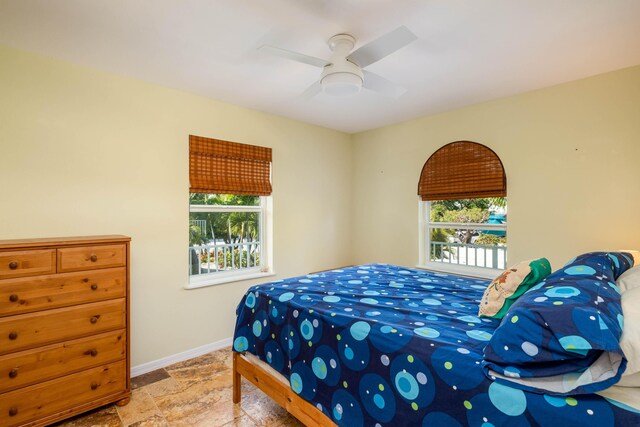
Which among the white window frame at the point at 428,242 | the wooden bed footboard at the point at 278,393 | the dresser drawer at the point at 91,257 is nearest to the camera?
the wooden bed footboard at the point at 278,393

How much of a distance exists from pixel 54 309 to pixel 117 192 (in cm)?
101

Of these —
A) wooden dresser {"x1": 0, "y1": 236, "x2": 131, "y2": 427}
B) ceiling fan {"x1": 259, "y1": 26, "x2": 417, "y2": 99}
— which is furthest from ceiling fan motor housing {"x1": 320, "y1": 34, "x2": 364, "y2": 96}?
wooden dresser {"x1": 0, "y1": 236, "x2": 131, "y2": 427}

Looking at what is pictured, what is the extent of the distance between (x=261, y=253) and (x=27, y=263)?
208 centimetres

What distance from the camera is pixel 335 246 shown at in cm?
432

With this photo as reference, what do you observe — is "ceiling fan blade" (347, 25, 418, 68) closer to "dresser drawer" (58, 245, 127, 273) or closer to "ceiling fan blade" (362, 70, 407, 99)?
"ceiling fan blade" (362, 70, 407, 99)

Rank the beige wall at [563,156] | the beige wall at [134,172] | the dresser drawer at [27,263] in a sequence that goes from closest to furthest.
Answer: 1. the dresser drawer at [27,263]
2. the beige wall at [134,172]
3. the beige wall at [563,156]

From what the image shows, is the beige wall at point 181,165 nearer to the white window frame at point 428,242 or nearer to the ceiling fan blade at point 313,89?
the white window frame at point 428,242

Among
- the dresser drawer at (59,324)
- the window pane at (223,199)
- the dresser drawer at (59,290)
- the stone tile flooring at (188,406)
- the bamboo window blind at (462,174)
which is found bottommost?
the stone tile flooring at (188,406)

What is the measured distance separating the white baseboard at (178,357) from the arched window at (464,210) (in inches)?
95.3

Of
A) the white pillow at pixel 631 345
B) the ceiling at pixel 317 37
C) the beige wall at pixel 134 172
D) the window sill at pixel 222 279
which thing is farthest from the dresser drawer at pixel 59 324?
the white pillow at pixel 631 345

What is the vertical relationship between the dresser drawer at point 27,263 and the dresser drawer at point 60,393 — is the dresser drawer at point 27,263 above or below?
above

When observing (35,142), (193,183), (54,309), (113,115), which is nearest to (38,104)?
(35,142)

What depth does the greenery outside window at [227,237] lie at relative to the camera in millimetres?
3180

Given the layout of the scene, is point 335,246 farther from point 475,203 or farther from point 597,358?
point 597,358
